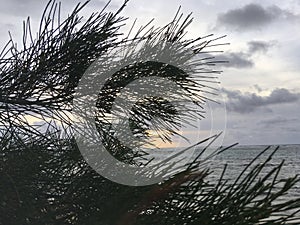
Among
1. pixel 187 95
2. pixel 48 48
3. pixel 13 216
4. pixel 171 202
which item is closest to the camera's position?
pixel 171 202

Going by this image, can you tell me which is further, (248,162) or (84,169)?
(248,162)

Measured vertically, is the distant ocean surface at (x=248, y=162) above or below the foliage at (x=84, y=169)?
below

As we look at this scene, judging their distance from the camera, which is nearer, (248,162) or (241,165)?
(241,165)

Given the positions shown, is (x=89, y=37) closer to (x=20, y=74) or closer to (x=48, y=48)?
(x=48, y=48)

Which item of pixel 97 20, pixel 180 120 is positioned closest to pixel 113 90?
pixel 97 20

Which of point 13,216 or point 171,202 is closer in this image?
point 171,202

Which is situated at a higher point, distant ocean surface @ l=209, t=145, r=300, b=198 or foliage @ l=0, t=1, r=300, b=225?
foliage @ l=0, t=1, r=300, b=225

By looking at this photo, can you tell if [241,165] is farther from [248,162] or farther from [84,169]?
[248,162]

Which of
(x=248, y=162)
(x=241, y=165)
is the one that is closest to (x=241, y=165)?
(x=241, y=165)

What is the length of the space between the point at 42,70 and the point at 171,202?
1.42 meters

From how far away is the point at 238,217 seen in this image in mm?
1931

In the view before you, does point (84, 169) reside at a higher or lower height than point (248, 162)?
higher

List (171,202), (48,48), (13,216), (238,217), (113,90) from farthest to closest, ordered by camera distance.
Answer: (113,90), (48,48), (13,216), (171,202), (238,217)

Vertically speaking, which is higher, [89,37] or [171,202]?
[89,37]
